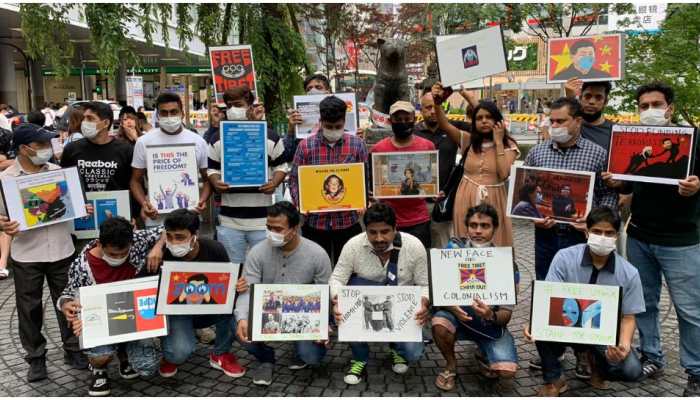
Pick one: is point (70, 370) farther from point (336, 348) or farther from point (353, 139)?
point (353, 139)

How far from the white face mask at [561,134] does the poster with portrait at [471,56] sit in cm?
95

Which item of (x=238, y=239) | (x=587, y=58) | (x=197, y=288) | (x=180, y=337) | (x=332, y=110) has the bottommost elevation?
(x=180, y=337)

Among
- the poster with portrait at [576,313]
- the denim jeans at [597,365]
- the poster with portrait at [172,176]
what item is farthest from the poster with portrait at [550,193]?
the poster with portrait at [172,176]

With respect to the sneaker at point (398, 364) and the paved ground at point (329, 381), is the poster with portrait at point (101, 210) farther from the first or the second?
the sneaker at point (398, 364)

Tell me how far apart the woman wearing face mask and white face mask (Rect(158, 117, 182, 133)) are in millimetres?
2499

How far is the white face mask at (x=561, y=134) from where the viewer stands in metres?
4.14

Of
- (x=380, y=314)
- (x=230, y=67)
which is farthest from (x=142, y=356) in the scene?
(x=230, y=67)

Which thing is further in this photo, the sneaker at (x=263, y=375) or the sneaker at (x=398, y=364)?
the sneaker at (x=398, y=364)

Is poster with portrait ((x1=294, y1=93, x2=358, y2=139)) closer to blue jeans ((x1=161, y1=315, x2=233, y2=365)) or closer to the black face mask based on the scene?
the black face mask

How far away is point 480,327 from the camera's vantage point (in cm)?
395

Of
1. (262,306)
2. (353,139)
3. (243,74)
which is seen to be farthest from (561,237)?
(243,74)

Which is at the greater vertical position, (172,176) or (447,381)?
(172,176)

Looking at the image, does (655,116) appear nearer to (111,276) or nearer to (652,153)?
(652,153)

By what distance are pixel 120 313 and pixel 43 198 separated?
3.54 ft
